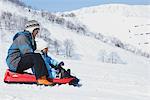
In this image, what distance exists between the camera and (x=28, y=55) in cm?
880

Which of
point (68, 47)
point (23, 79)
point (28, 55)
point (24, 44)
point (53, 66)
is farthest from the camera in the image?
point (68, 47)

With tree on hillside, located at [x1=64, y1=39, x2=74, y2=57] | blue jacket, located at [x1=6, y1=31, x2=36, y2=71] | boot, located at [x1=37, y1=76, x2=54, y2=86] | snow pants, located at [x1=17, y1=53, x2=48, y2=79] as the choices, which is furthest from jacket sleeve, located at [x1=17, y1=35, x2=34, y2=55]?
tree on hillside, located at [x1=64, y1=39, x2=74, y2=57]

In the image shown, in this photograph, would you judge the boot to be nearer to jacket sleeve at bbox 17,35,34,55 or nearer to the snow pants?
the snow pants

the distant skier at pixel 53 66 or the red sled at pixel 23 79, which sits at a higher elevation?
the distant skier at pixel 53 66

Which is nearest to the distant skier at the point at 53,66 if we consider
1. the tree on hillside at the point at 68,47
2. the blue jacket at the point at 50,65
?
the blue jacket at the point at 50,65

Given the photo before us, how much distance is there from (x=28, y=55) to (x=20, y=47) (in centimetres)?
21

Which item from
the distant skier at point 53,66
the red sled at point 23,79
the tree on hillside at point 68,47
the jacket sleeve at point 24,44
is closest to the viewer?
the jacket sleeve at point 24,44

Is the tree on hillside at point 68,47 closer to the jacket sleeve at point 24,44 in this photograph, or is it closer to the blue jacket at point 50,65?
the blue jacket at point 50,65

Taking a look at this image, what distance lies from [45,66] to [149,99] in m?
2.14

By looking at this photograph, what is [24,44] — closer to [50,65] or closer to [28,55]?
[28,55]

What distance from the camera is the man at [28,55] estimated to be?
8.72m

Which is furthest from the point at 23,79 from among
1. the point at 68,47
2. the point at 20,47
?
the point at 68,47

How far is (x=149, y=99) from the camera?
7.77 metres

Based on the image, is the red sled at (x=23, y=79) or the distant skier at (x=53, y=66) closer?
the red sled at (x=23, y=79)
